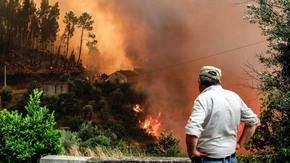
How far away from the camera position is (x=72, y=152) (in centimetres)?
1121

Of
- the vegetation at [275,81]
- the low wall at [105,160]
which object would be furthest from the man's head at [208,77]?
the vegetation at [275,81]

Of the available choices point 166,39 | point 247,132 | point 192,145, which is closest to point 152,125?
point 166,39

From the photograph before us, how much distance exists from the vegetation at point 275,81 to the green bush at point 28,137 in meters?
4.42

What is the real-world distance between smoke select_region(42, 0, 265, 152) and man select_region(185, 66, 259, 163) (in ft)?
90.4

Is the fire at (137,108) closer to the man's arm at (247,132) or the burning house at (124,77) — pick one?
the burning house at (124,77)

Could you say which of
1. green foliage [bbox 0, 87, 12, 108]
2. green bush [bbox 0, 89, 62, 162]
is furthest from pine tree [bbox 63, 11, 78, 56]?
green bush [bbox 0, 89, 62, 162]

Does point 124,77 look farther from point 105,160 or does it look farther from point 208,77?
point 208,77

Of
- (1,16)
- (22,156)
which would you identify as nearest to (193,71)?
(1,16)

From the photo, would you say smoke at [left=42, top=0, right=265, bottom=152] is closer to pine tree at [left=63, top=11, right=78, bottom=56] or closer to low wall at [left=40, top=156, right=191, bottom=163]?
pine tree at [left=63, top=11, right=78, bottom=56]

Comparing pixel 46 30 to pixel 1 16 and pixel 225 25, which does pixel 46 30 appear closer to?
pixel 1 16

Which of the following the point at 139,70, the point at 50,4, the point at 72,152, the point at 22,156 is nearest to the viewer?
the point at 22,156

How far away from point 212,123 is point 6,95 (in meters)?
27.2

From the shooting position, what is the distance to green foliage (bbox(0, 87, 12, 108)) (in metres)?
30.3

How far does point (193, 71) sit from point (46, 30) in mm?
9731
